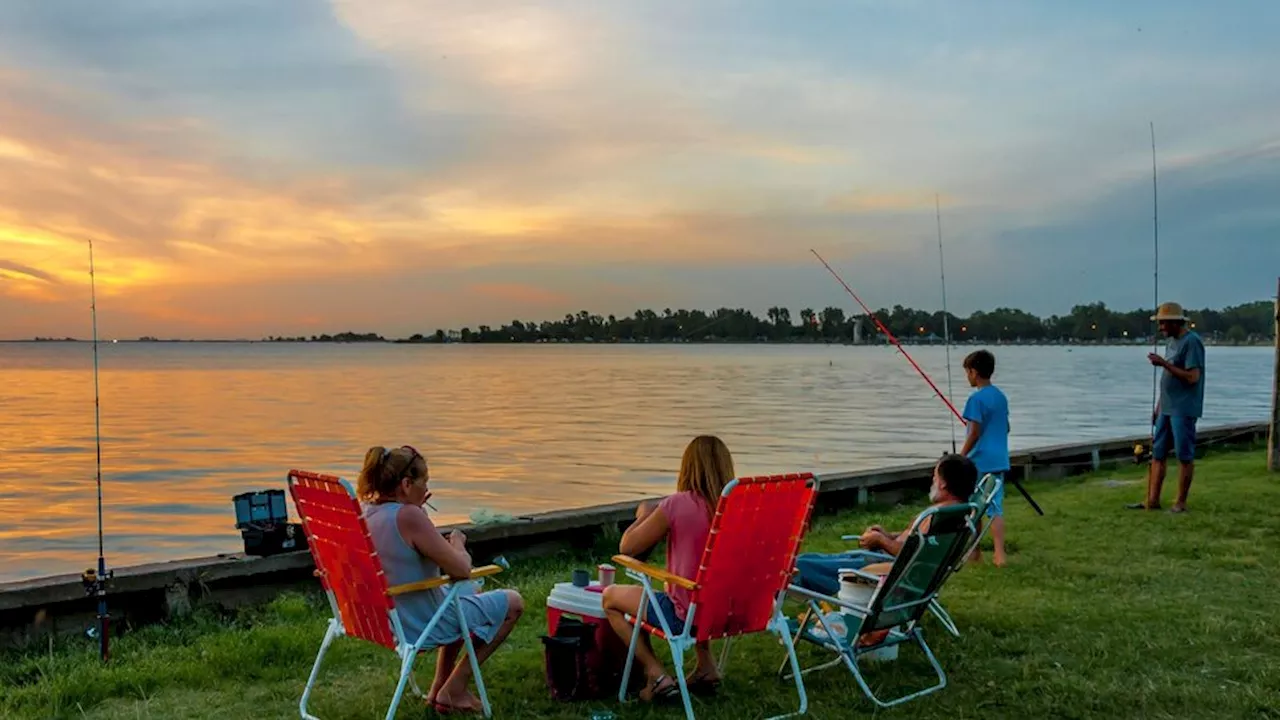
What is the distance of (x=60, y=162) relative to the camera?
58.4 ft

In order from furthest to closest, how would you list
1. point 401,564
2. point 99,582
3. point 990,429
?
point 990,429, point 99,582, point 401,564

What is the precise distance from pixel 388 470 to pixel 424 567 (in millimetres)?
431

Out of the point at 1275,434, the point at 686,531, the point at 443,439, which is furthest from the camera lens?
the point at 443,439

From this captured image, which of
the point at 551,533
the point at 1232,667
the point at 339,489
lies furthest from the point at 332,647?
the point at 1232,667

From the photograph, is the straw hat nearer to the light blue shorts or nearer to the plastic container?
the plastic container

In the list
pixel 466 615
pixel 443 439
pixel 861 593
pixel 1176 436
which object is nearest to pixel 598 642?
pixel 466 615

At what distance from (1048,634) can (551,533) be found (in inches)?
181

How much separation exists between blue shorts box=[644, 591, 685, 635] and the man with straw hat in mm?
6117

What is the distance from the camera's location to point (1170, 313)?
29.9ft

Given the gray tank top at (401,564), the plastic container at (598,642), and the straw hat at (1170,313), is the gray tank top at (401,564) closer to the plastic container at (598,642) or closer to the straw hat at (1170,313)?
the plastic container at (598,642)

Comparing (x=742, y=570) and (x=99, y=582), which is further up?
(x=742, y=570)

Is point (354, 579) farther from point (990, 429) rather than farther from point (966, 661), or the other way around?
point (990, 429)

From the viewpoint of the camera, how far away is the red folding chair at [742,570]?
4.18m

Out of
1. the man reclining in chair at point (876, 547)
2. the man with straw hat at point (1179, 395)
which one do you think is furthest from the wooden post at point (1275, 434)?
the man reclining in chair at point (876, 547)
